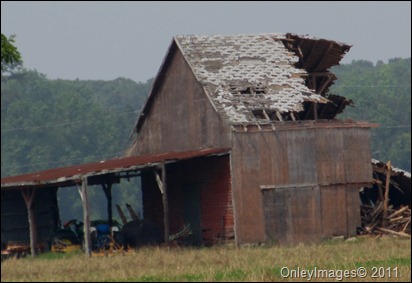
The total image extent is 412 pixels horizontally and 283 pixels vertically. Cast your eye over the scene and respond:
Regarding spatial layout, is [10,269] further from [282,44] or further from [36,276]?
[282,44]

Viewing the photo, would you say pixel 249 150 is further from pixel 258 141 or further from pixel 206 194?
pixel 206 194

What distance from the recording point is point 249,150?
142ft

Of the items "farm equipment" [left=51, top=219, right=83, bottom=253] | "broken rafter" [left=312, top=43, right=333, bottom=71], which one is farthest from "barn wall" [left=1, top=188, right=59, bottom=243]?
"broken rafter" [left=312, top=43, right=333, bottom=71]

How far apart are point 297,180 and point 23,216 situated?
11.4m

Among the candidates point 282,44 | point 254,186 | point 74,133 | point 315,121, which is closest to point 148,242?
point 254,186

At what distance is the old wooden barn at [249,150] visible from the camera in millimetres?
43125

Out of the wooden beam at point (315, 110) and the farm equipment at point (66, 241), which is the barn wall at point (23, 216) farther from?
the wooden beam at point (315, 110)

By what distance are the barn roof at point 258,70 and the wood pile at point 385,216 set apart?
14.6 ft

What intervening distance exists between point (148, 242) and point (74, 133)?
82.3m

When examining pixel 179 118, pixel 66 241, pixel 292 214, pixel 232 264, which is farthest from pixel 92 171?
pixel 232 264

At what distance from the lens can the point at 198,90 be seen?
45.7 m

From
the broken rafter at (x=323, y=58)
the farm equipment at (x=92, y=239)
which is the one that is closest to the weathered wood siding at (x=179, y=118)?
the farm equipment at (x=92, y=239)

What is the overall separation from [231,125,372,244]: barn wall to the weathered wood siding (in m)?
1.48

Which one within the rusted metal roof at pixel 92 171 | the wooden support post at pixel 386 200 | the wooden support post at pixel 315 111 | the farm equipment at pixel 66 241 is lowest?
the farm equipment at pixel 66 241
